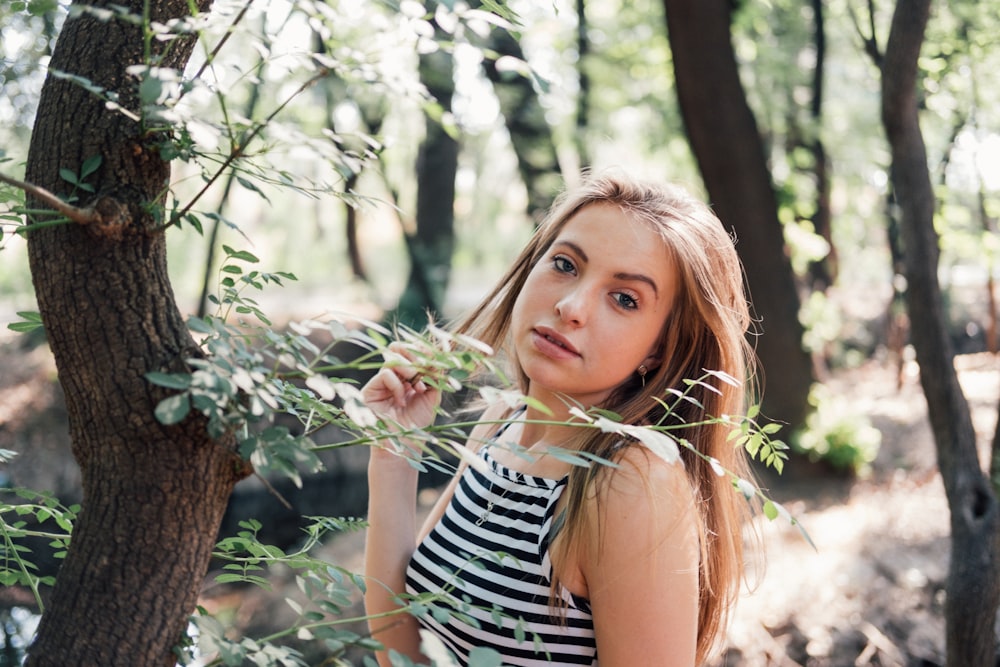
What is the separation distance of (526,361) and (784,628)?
3713 mm

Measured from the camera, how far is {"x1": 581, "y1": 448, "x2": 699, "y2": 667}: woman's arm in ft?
4.75

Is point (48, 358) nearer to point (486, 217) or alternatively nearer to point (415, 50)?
point (415, 50)

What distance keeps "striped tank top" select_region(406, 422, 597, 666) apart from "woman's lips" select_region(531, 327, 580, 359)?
0.81 ft

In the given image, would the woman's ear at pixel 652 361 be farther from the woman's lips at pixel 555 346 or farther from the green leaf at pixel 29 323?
the green leaf at pixel 29 323

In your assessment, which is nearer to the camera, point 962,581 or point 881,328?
point 962,581

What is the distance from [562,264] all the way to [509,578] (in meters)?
0.60

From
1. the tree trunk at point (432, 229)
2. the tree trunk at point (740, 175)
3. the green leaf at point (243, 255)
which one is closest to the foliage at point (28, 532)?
the green leaf at point (243, 255)

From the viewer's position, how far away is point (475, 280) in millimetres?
25438

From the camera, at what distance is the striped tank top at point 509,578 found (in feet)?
5.16

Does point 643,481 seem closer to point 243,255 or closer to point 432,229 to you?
point 243,255

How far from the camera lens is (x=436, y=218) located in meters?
11.1

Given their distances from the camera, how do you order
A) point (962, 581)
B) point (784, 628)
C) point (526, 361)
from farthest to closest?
point (784, 628) → point (962, 581) → point (526, 361)

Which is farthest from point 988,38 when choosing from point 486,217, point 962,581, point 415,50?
point 486,217

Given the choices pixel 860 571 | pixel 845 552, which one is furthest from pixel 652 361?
pixel 845 552
